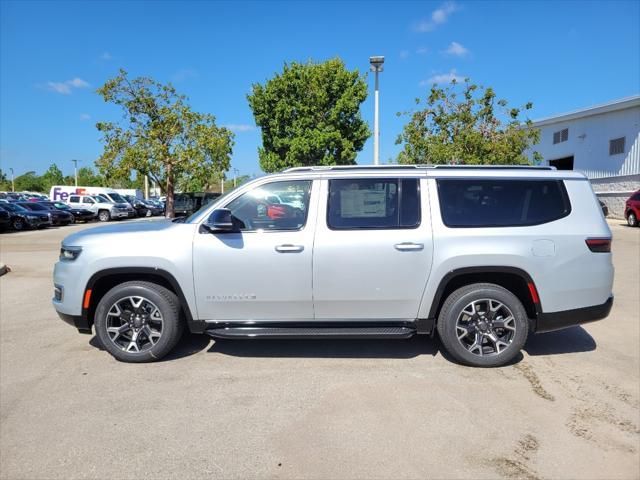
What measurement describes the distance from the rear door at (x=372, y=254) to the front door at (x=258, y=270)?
0.43 ft

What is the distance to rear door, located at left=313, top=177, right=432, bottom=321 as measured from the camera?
422cm

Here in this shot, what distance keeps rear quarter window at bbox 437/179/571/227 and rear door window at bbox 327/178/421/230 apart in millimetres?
296

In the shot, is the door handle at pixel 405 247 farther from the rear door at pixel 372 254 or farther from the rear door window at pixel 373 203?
the rear door window at pixel 373 203

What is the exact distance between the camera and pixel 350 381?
4078mm

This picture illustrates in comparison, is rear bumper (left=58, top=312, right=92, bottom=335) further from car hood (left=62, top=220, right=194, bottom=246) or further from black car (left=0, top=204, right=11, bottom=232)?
black car (left=0, top=204, right=11, bottom=232)

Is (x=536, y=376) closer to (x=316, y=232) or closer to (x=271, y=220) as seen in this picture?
(x=316, y=232)

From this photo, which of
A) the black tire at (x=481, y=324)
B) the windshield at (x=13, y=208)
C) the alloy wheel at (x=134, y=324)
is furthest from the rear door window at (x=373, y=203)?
the windshield at (x=13, y=208)

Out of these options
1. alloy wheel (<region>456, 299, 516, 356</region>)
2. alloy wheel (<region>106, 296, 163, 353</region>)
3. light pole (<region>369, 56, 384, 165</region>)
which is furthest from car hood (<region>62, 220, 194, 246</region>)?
light pole (<region>369, 56, 384, 165</region>)

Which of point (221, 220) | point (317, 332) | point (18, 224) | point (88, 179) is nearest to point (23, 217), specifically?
point (18, 224)

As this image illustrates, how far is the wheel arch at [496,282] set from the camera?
4.23 metres

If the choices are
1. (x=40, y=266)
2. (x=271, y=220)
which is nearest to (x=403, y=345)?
(x=271, y=220)

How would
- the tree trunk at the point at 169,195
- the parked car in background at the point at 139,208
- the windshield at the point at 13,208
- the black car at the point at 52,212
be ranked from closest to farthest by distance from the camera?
the windshield at the point at 13,208 → the black car at the point at 52,212 → the tree trunk at the point at 169,195 → the parked car in background at the point at 139,208

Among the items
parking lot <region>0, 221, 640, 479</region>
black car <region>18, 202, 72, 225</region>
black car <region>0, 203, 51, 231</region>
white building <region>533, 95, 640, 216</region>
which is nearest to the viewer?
parking lot <region>0, 221, 640, 479</region>

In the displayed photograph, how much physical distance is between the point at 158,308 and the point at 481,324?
305 centimetres
